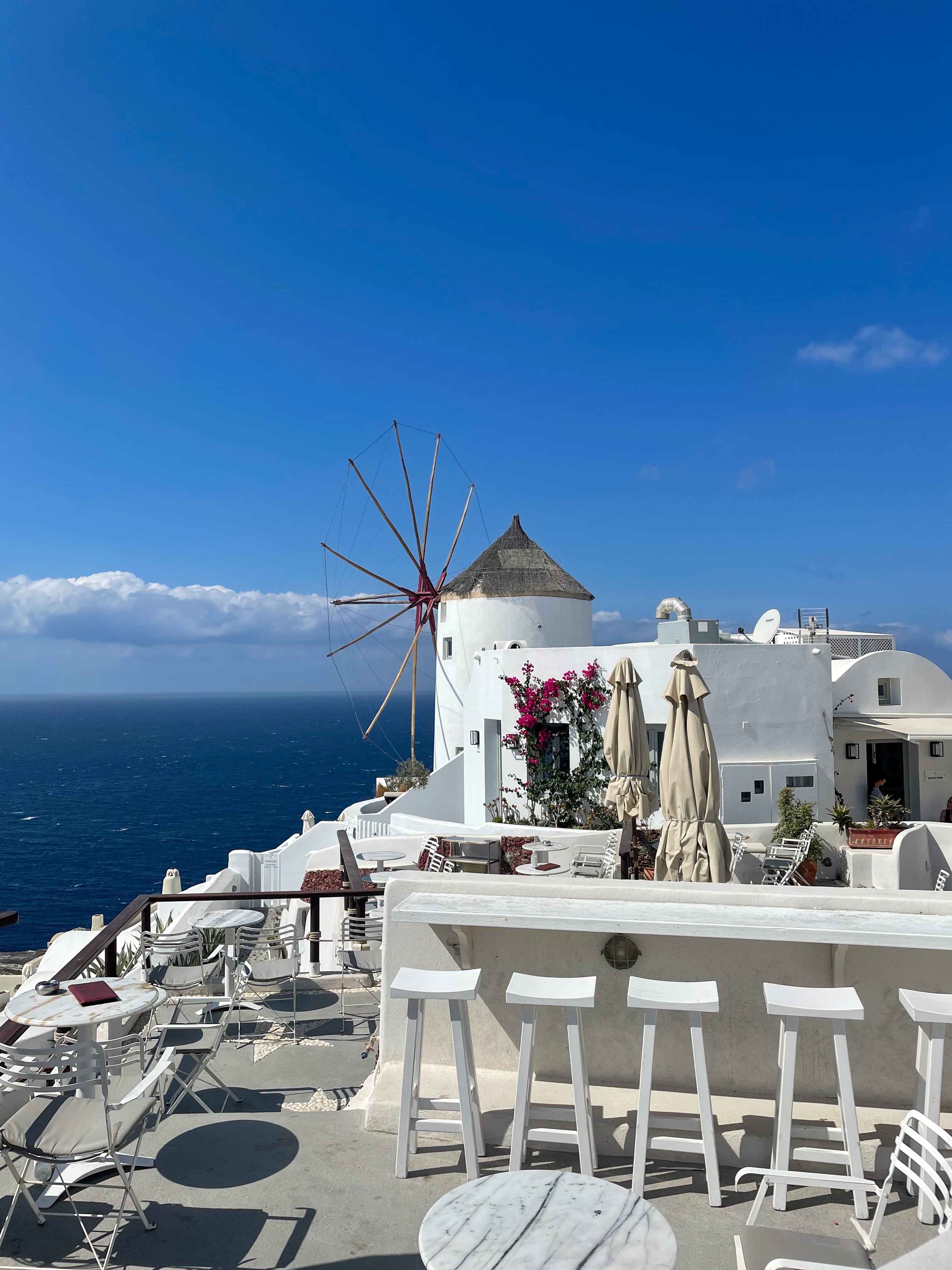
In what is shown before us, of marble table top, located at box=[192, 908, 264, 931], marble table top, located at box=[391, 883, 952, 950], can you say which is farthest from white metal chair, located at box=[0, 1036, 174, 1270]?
marble table top, located at box=[192, 908, 264, 931]

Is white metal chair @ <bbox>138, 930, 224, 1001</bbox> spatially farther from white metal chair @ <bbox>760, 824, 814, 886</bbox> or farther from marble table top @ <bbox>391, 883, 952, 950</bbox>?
white metal chair @ <bbox>760, 824, 814, 886</bbox>

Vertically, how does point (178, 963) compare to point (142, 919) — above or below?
below

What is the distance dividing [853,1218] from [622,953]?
1660 millimetres

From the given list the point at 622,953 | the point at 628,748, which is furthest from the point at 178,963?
the point at 628,748

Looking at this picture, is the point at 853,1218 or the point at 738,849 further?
the point at 738,849

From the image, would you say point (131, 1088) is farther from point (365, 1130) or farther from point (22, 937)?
point (22, 937)

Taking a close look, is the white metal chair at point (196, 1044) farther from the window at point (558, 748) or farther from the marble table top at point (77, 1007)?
the window at point (558, 748)

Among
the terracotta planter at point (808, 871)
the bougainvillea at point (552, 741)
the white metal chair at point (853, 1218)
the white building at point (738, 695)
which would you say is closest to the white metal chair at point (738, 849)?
the terracotta planter at point (808, 871)

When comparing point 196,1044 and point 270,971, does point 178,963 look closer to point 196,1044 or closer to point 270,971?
point 270,971

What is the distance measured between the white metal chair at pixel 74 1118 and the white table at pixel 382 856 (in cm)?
858

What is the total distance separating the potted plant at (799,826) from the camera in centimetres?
1488

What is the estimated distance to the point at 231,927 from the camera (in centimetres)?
714

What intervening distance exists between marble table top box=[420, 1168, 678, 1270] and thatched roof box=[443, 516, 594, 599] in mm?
23109

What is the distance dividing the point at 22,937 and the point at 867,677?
33.8m
